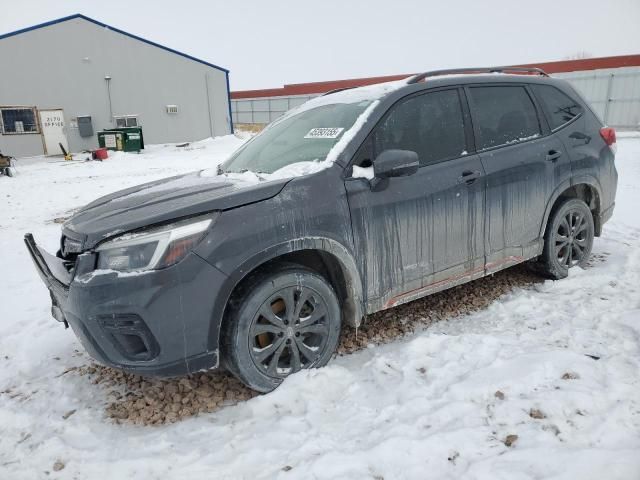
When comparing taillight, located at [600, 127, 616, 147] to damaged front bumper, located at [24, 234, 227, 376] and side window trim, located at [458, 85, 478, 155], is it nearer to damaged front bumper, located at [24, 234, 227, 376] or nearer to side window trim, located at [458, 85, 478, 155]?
side window trim, located at [458, 85, 478, 155]

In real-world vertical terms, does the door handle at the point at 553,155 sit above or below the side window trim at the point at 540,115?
below

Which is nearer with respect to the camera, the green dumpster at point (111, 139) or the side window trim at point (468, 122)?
the side window trim at point (468, 122)

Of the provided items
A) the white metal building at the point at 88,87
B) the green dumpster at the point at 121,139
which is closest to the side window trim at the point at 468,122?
the green dumpster at the point at 121,139

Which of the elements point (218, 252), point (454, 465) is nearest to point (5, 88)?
point (218, 252)

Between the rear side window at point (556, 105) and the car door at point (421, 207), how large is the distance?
1.03 metres

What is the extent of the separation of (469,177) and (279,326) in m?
1.75

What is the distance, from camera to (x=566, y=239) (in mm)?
4008

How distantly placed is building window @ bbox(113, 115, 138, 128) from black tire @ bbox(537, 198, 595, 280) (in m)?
23.4

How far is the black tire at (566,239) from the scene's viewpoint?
12.7 ft

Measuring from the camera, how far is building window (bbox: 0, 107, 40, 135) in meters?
19.6

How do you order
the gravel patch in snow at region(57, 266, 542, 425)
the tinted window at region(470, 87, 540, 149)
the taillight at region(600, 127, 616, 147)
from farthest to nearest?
the taillight at region(600, 127, 616, 147) → the tinted window at region(470, 87, 540, 149) → the gravel patch in snow at region(57, 266, 542, 425)

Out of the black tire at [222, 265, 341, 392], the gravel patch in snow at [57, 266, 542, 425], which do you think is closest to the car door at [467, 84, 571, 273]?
the gravel patch in snow at [57, 266, 542, 425]

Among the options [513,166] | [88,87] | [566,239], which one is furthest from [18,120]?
[566,239]

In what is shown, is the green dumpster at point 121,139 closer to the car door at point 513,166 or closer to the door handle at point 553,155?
the car door at point 513,166
